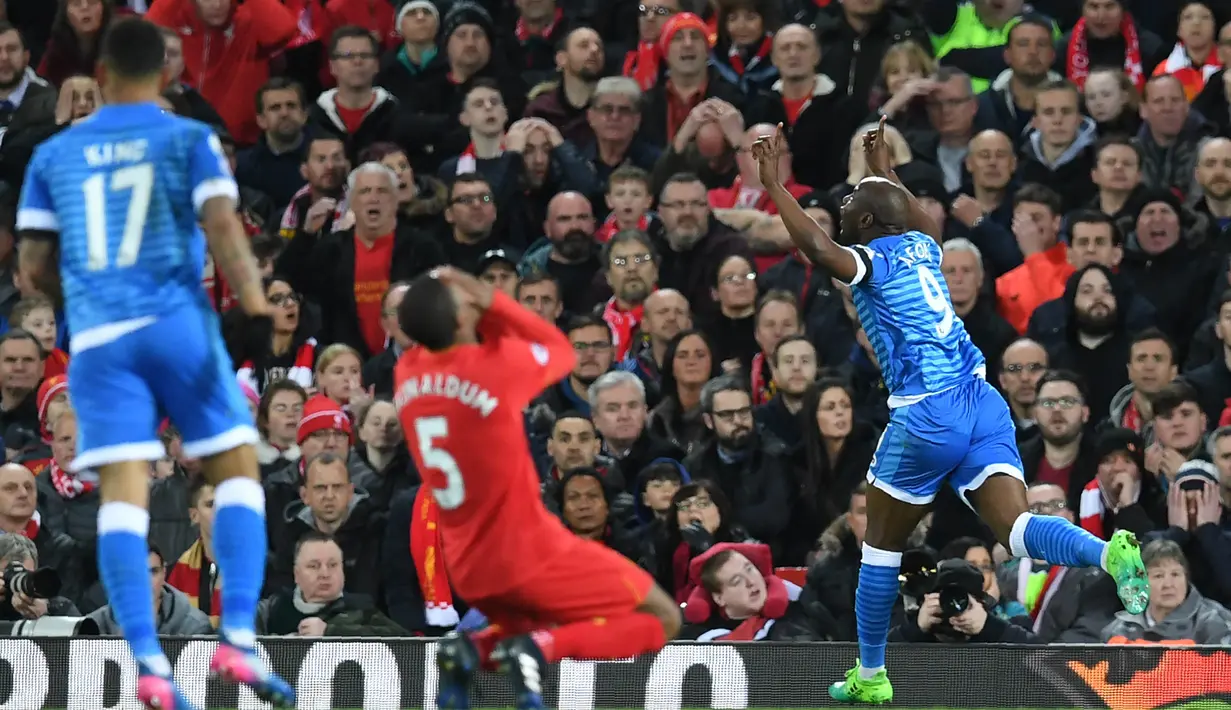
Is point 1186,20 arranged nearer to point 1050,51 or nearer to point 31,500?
point 1050,51

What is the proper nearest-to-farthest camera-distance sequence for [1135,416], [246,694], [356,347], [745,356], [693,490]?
[246,694]
[693,490]
[1135,416]
[745,356]
[356,347]

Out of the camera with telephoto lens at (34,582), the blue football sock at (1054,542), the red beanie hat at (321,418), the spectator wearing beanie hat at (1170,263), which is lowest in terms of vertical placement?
the camera with telephoto lens at (34,582)

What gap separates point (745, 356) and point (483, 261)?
6.20 feet

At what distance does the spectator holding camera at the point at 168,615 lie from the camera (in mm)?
11078

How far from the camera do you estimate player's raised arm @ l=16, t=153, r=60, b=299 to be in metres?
7.64

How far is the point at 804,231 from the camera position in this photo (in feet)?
29.2

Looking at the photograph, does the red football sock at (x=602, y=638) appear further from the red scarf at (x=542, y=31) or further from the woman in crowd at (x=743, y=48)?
the red scarf at (x=542, y=31)

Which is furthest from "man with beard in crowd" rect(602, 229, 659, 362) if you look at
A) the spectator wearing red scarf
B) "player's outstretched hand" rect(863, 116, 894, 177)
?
the spectator wearing red scarf

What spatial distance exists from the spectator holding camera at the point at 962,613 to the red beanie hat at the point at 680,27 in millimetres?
5482

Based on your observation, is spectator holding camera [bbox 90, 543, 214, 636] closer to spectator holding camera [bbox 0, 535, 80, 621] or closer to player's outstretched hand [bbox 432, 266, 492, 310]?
spectator holding camera [bbox 0, 535, 80, 621]

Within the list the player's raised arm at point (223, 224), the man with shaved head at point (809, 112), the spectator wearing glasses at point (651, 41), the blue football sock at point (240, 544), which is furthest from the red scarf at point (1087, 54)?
the blue football sock at point (240, 544)

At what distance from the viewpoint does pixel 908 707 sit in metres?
9.71

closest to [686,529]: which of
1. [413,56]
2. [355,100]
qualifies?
[355,100]

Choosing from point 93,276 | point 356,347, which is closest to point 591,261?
point 356,347
